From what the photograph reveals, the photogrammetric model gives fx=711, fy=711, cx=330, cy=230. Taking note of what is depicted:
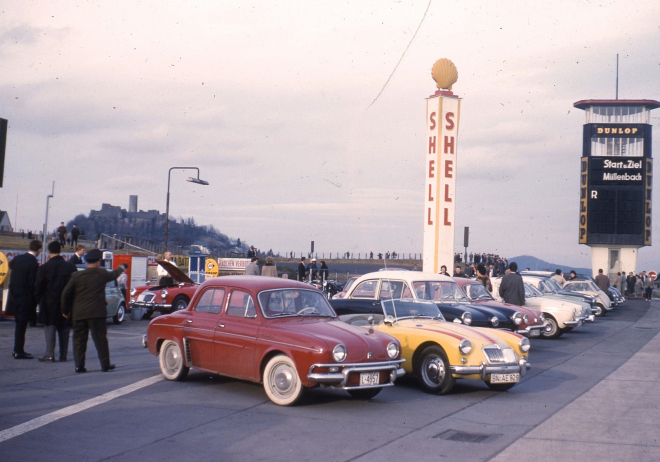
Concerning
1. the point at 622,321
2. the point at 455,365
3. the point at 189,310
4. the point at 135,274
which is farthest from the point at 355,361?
the point at 622,321

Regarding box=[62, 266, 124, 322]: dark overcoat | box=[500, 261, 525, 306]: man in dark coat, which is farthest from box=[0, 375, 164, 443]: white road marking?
box=[500, 261, 525, 306]: man in dark coat

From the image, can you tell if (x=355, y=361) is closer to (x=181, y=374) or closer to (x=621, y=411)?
(x=181, y=374)

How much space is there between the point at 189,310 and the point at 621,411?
18.9 ft

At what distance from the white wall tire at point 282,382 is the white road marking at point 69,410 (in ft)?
6.29

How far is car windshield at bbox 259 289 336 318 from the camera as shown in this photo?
896 centimetres

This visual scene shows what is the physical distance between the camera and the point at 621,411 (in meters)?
8.79

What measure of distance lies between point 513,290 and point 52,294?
36.5ft

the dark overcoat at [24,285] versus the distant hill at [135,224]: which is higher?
the distant hill at [135,224]

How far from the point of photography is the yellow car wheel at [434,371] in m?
9.58

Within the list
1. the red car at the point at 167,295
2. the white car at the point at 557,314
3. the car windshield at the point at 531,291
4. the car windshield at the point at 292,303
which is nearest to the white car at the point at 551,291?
the car windshield at the point at 531,291

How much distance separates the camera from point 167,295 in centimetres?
2058

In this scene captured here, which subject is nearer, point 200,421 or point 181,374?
point 200,421

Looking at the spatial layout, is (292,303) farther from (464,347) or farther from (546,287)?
(546,287)

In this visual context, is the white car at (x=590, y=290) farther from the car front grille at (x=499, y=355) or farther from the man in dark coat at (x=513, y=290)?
the car front grille at (x=499, y=355)
